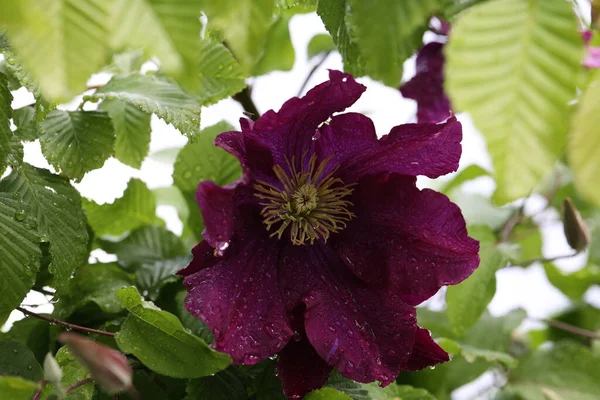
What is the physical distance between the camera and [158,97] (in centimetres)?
47

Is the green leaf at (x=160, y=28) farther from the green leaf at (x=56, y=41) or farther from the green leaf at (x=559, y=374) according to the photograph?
the green leaf at (x=559, y=374)

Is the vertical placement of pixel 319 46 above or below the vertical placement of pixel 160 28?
below

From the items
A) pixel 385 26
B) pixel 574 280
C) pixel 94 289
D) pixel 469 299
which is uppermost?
pixel 385 26

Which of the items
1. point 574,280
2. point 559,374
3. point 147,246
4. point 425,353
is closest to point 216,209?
point 425,353

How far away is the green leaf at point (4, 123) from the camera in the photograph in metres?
0.39

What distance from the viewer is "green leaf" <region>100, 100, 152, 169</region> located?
0.56m

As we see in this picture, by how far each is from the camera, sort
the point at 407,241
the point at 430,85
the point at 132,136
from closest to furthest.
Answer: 1. the point at 407,241
2. the point at 132,136
3. the point at 430,85

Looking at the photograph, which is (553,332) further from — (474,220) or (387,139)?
(387,139)

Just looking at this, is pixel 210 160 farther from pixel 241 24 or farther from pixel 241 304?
pixel 241 24

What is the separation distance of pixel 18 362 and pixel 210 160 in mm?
227

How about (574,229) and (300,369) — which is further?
(574,229)

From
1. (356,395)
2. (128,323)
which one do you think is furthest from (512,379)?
(128,323)

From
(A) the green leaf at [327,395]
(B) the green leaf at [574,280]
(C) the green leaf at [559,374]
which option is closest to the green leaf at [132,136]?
(A) the green leaf at [327,395]

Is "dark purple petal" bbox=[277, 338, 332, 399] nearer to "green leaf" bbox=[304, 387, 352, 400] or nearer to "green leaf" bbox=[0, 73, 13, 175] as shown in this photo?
"green leaf" bbox=[304, 387, 352, 400]
